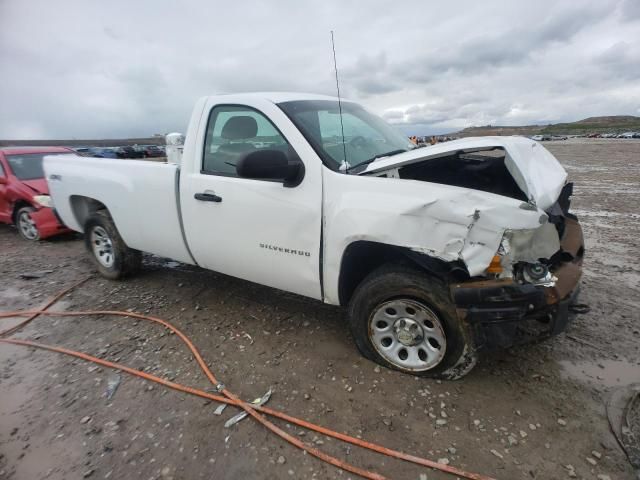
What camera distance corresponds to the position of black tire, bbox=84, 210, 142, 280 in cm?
427

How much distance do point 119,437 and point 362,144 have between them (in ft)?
8.91

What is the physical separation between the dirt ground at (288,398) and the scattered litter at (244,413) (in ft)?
0.14

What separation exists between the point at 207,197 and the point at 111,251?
2072 mm

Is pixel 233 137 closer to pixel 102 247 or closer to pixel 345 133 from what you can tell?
pixel 345 133

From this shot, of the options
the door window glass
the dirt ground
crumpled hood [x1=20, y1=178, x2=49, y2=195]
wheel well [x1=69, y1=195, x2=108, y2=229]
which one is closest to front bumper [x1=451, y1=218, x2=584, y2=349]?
the dirt ground

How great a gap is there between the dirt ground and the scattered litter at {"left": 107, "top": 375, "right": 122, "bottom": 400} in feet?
0.05

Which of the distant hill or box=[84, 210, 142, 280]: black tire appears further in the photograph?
the distant hill

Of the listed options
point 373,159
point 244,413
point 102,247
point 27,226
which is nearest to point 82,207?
point 102,247

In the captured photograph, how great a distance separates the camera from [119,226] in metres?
4.06

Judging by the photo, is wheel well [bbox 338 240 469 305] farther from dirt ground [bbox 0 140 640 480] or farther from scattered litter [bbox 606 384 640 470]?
scattered litter [bbox 606 384 640 470]

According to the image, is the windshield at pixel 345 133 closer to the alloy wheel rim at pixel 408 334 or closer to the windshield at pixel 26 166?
the alloy wheel rim at pixel 408 334

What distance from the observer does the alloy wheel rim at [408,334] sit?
2.49m

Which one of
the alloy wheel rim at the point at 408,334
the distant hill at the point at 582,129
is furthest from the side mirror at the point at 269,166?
the distant hill at the point at 582,129

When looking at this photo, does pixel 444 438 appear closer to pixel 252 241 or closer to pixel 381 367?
pixel 381 367
